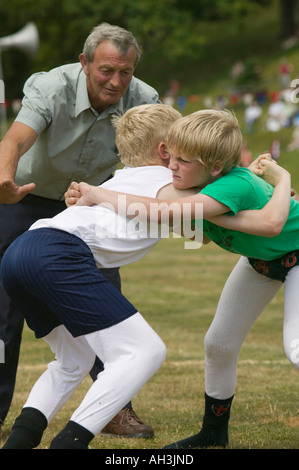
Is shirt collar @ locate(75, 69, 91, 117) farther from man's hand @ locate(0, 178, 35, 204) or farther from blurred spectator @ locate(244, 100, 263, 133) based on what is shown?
blurred spectator @ locate(244, 100, 263, 133)

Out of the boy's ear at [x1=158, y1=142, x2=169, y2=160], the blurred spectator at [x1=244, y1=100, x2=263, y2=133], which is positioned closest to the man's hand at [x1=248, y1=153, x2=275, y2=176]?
the boy's ear at [x1=158, y1=142, x2=169, y2=160]

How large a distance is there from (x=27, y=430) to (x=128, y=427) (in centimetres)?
142

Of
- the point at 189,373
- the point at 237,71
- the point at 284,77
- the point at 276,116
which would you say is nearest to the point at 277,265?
the point at 189,373

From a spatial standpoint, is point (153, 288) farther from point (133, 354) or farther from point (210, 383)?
point (133, 354)

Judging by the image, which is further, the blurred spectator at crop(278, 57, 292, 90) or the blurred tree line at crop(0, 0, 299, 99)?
the blurred tree line at crop(0, 0, 299, 99)

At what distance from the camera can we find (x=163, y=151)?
12.0 feet

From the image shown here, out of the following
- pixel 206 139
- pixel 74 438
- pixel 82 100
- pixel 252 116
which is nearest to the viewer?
pixel 74 438

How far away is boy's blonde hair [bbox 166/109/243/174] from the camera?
346 cm

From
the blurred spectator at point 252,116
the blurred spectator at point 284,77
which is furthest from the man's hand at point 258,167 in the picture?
the blurred spectator at point 284,77

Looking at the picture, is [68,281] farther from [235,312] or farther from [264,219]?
[235,312]

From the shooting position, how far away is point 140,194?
3.52 metres

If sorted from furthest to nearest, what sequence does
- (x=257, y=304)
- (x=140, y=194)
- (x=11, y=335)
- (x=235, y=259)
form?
(x=235, y=259) < (x=11, y=335) < (x=257, y=304) < (x=140, y=194)

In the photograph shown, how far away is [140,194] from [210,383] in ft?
4.35
